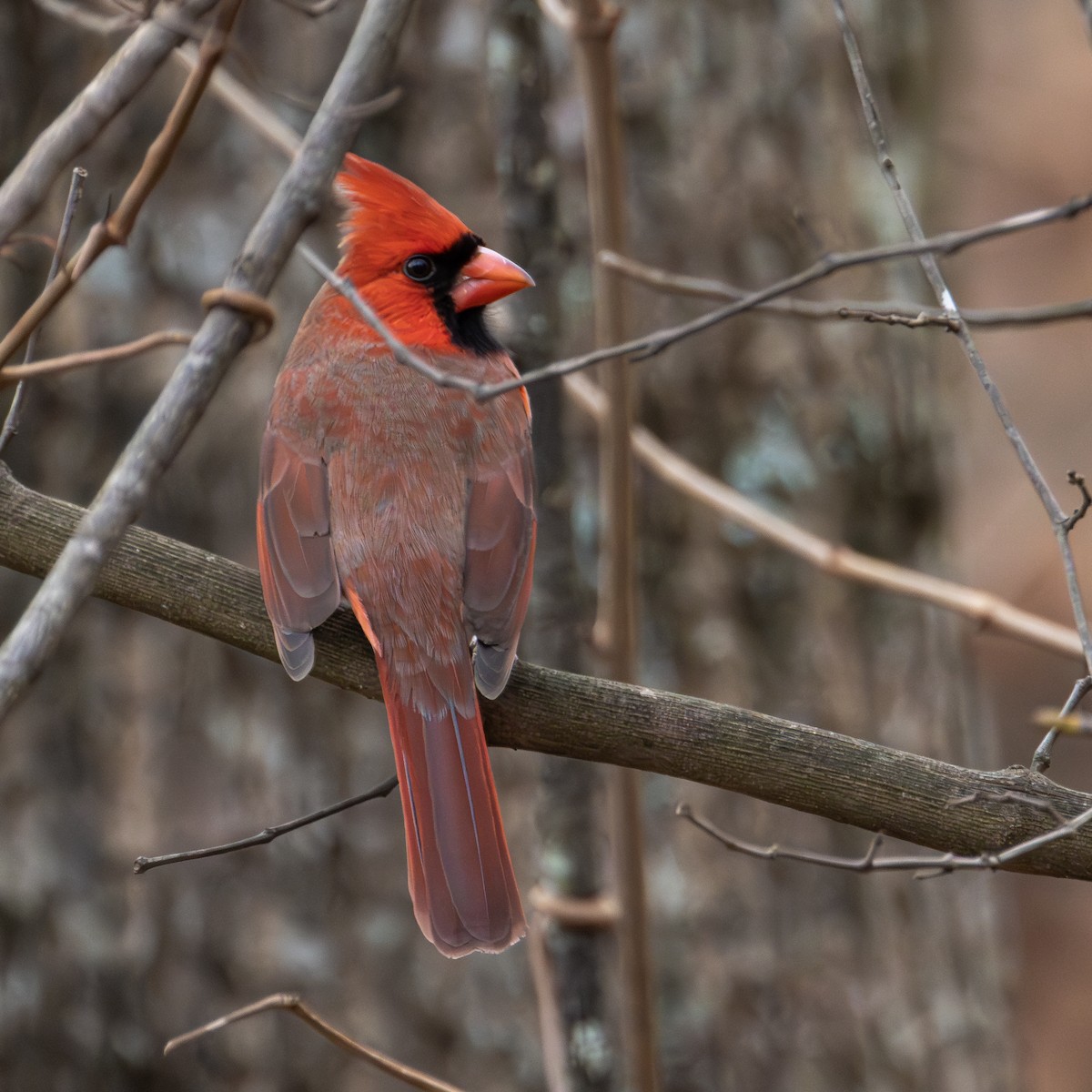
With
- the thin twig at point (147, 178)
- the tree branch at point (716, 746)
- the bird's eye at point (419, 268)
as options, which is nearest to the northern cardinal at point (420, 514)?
the bird's eye at point (419, 268)

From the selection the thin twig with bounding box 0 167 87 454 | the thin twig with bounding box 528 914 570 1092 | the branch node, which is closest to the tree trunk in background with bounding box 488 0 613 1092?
the thin twig with bounding box 528 914 570 1092

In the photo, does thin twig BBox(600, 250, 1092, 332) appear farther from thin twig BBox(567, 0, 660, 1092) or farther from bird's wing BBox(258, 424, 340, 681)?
bird's wing BBox(258, 424, 340, 681)

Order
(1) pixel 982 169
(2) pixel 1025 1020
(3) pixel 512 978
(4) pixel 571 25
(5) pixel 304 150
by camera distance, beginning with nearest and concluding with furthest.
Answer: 1. (5) pixel 304 150
2. (4) pixel 571 25
3. (3) pixel 512 978
4. (2) pixel 1025 1020
5. (1) pixel 982 169

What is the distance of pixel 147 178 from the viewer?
1523mm

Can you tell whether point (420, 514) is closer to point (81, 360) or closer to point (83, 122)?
point (81, 360)

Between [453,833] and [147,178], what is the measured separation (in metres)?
1.01

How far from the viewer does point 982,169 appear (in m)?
7.07

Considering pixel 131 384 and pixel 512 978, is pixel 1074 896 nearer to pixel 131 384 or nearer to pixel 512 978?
pixel 512 978

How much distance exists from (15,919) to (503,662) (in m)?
1.53

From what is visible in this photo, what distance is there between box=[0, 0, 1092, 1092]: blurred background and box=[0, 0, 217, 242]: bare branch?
1308 millimetres

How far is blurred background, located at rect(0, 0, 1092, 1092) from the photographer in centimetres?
286

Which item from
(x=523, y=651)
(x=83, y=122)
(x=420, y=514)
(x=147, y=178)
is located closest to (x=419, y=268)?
(x=420, y=514)

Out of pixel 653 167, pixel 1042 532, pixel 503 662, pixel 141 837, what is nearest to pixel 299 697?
pixel 141 837

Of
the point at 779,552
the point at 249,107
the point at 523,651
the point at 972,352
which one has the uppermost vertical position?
the point at 249,107
